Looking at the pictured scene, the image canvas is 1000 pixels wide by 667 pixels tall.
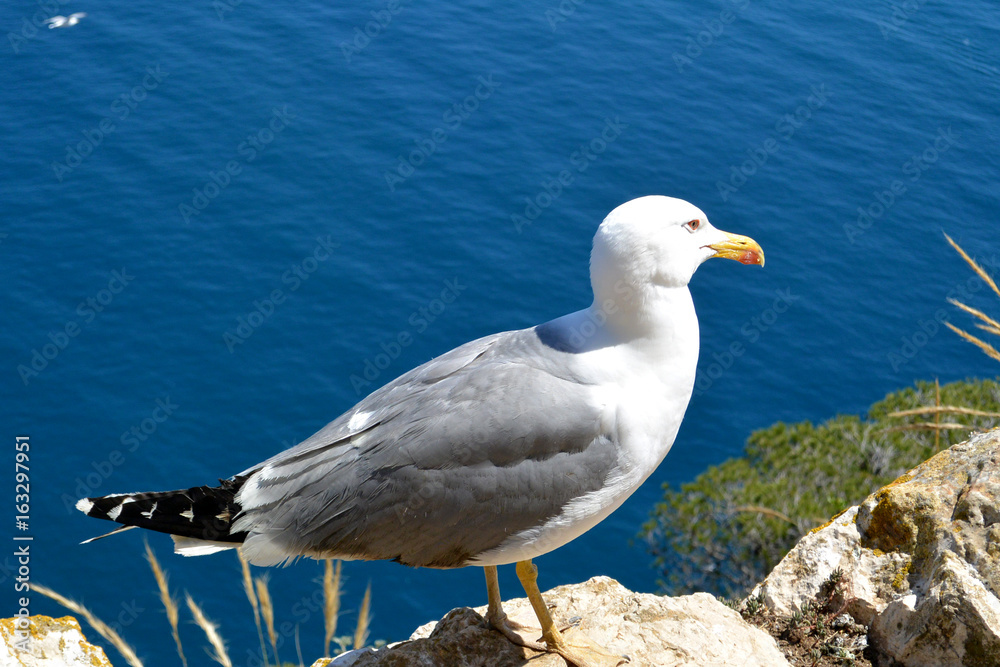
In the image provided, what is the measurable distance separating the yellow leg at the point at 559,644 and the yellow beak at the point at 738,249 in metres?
1.85

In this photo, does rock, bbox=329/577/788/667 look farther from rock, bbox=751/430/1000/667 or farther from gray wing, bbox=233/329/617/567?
gray wing, bbox=233/329/617/567

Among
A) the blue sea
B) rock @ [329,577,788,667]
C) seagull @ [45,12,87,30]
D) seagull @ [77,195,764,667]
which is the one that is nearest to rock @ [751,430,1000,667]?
rock @ [329,577,788,667]

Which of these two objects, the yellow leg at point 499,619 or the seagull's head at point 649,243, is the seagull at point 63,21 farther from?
the seagull's head at point 649,243

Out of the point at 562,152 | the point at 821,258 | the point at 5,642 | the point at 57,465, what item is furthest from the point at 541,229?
the point at 5,642

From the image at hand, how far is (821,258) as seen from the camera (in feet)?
71.6

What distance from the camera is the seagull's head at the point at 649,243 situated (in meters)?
4.39

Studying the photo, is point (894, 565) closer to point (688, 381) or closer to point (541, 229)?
point (688, 381)

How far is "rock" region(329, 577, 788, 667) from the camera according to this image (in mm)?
4895

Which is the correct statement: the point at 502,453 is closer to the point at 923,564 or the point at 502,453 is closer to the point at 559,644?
the point at 559,644

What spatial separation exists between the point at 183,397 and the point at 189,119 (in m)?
9.10

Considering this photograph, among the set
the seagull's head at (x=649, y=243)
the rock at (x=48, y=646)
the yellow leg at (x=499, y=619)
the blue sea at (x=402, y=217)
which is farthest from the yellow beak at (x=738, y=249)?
the blue sea at (x=402, y=217)

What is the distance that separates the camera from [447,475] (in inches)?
174

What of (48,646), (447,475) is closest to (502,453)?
(447,475)

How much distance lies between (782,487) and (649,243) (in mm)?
7920
